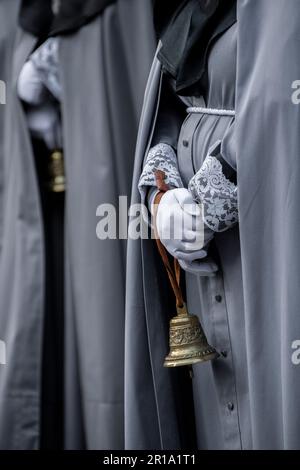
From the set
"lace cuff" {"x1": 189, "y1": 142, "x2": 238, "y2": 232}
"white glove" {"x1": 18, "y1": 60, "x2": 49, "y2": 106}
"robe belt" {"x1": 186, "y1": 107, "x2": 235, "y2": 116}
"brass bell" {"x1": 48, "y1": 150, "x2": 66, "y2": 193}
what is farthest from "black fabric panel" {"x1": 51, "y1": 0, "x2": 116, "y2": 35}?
"lace cuff" {"x1": 189, "y1": 142, "x2": 238, "y2": 232}

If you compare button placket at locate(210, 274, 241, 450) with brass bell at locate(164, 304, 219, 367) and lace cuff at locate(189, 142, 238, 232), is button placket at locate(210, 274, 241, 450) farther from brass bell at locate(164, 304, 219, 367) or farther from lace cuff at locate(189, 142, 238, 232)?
lace cuff at locate(189, 142, 238, 232)

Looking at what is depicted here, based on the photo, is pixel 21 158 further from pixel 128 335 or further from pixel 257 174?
pixel 257 174

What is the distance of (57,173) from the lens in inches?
75.2

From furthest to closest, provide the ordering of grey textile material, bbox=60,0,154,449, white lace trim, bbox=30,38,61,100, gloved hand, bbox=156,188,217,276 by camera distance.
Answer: white lace trim, bbox=30,38,61,100, grey textile material, bbox=60,0,154,449, gloved hand, bbox=156,188,217,276

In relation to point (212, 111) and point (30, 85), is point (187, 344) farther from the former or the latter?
point (30, 85)

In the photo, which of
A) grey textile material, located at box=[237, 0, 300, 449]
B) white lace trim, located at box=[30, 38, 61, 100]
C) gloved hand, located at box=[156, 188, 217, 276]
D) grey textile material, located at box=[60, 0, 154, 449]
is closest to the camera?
grey textile material, located at box=[237, 0, 300, 449]

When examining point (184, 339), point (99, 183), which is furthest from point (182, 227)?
point (99, 183)

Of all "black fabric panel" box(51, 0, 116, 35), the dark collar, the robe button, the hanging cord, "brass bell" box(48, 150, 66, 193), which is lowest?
the robe button

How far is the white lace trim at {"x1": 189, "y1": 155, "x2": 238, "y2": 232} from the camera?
1.11 m

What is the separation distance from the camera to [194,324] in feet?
3.95

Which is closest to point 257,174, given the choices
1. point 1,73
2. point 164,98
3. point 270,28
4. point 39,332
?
point 270,28

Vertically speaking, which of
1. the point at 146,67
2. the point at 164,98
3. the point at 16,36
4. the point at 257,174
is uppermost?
the point at 16,36

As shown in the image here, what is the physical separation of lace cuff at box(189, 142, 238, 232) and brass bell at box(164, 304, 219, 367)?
176 mm
